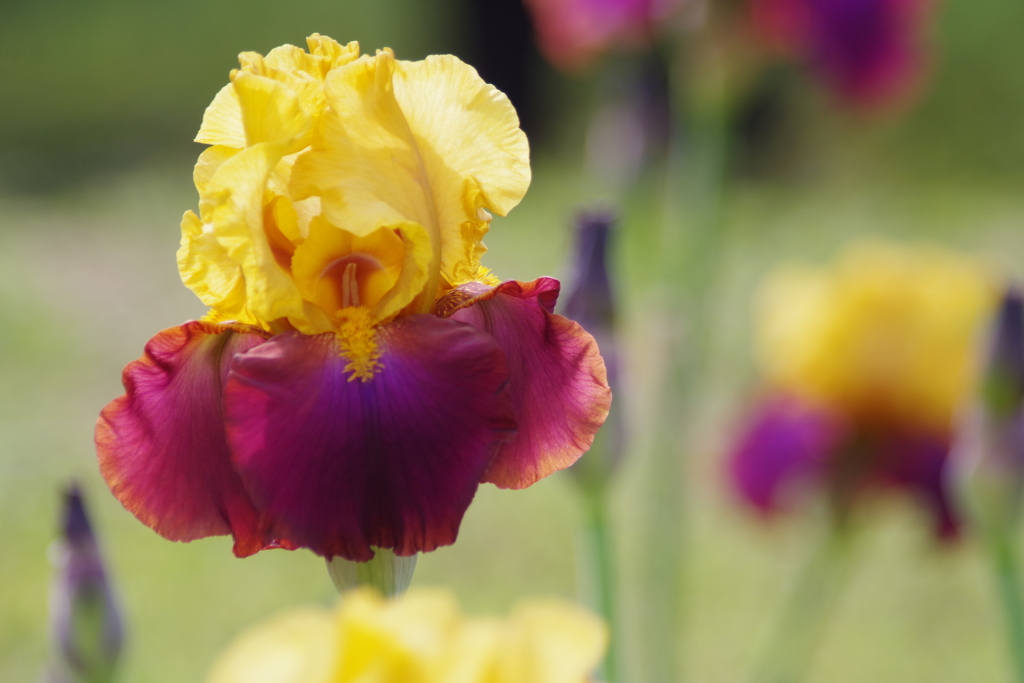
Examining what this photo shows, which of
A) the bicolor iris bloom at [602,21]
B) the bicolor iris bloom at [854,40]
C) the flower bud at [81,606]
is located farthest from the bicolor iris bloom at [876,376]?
the flower bud at [81,606]

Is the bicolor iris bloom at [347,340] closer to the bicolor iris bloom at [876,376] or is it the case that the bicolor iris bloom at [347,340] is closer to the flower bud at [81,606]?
the flower bud at [81,606]

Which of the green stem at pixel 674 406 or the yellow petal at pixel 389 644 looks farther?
the green stem at pixel 674 406

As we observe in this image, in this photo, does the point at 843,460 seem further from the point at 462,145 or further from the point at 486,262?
the point at 486,262

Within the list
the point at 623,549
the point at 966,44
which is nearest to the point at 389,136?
the point at 623,549

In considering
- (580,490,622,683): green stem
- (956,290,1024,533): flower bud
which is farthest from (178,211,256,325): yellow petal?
(956,290,1024,533): flower bud

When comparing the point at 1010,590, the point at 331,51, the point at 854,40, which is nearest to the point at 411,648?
the point at 331,51

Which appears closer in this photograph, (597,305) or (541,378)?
(541,378)
